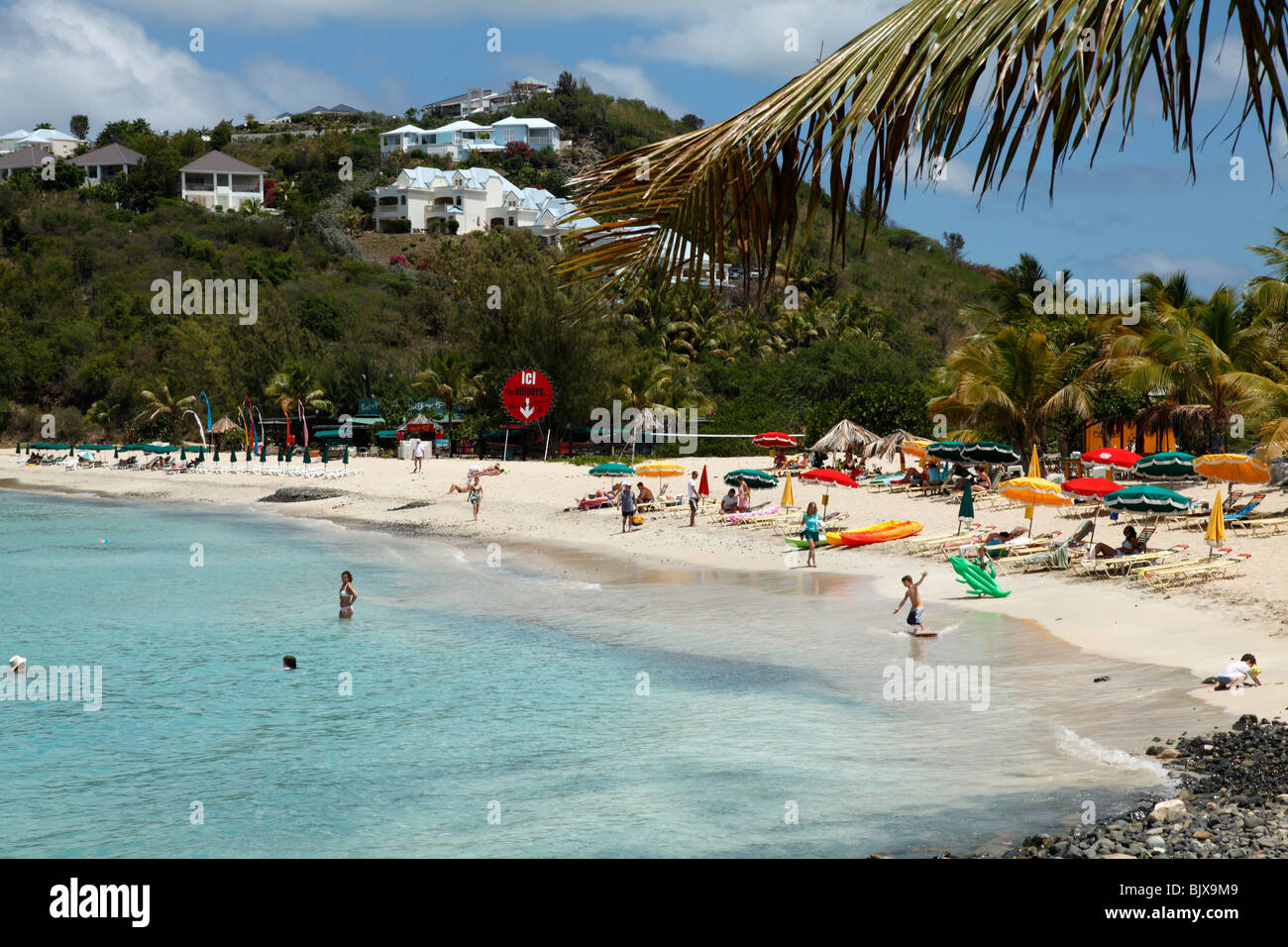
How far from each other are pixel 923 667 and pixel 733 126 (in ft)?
41.3

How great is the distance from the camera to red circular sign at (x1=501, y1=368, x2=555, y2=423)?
43844 millimetres

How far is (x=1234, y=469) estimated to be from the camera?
21.2 m

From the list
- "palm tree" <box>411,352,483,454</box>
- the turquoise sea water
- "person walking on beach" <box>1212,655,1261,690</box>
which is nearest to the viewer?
the turquoise sea water

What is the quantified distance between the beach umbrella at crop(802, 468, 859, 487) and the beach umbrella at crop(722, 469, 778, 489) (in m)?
1.46

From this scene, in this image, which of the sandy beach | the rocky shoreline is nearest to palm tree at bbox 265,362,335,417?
the sandy beach

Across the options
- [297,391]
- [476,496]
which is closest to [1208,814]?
[476,496]

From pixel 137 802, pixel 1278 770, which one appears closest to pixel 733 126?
pixel 1278 770

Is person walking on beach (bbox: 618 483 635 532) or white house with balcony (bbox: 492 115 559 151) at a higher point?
white house with balcony (bbox: 492 115 559 151)

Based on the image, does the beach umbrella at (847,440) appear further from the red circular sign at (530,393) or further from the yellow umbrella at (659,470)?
the red circular sign at (530,393)

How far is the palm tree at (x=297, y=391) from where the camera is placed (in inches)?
2100

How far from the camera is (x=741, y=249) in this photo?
8.49 feet

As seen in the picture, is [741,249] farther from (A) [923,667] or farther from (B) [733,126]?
(A) [923,667]

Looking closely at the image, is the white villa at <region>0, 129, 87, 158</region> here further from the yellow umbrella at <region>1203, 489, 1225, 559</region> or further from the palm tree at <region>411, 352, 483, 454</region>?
the yellow umbrella at <region>1203, 489, 1225, 559</region>

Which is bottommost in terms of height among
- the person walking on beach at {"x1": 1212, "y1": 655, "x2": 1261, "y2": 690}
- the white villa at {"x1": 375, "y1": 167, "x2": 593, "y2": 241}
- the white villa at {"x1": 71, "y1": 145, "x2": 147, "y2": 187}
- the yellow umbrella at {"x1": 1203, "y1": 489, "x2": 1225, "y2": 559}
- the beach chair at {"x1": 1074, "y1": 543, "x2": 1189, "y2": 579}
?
the person walking on beach at {"x1": 1212, "y1": 655, "x2": 1261, "y2": 690}
